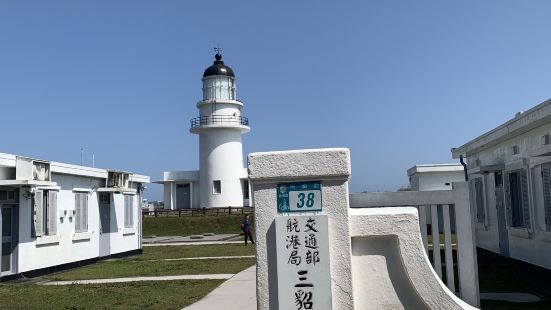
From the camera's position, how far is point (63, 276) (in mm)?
15062

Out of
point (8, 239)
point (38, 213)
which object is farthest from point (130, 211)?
point (8, 239)

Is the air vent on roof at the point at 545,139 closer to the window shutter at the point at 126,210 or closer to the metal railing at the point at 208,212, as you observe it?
the window shutter at the point at 126,210

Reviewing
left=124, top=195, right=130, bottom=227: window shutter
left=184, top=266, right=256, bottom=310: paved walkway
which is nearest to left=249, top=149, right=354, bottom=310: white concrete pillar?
left=184, top=266, right=256, bottom=310: paved walkway

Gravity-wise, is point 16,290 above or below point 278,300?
below

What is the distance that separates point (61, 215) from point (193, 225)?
19723 mm

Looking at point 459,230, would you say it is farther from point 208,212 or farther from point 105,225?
point 208,212

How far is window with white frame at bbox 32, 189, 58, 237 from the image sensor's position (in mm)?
14953

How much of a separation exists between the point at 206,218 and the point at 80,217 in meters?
18.9

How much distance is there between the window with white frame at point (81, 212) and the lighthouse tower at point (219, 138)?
859 inches

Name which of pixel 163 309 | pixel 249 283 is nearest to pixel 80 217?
pixel 249 283

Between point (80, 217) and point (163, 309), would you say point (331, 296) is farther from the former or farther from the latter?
point (80, 217)

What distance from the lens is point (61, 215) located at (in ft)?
54.3

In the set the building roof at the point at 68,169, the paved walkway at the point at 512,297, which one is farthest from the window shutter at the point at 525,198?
the building roof at the point at 68,169

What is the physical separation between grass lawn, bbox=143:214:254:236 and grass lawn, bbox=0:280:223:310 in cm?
2245
